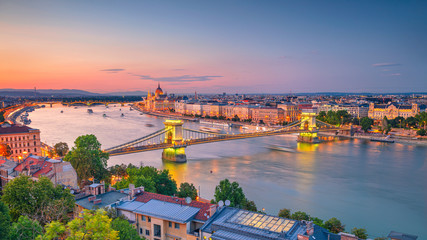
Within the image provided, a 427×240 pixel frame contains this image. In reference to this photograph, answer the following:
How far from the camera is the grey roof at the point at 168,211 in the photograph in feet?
22.3

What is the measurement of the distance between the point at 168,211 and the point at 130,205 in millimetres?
1008

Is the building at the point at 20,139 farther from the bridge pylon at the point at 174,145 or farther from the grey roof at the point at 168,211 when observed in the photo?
the grey roof at the point at 168,211

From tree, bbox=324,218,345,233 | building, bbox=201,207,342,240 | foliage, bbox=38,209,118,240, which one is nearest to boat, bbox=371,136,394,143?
tree, bbox=324,218,345,233

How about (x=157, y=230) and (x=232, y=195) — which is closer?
(x=157, y=230)

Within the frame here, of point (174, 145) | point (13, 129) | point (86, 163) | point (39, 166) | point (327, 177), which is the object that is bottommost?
point (327, 177)

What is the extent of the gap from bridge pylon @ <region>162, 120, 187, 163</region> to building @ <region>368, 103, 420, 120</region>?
3666 centimetres

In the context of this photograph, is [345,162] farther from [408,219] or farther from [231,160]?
[408,219]

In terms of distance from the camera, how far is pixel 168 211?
23.3 feet

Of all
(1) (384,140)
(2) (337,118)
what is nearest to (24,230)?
(1) (384,140)

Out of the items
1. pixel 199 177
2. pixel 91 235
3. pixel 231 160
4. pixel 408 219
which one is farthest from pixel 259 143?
pixel 91 235

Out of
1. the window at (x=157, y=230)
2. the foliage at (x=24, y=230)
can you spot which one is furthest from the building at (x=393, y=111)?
the foliage at (x=24, y=230)

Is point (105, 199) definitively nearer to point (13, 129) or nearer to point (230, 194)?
point (230, 194)

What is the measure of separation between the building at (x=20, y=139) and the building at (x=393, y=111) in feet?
150

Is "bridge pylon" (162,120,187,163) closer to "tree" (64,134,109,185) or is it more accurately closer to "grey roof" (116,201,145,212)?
"tree" (64,134,109,185)
